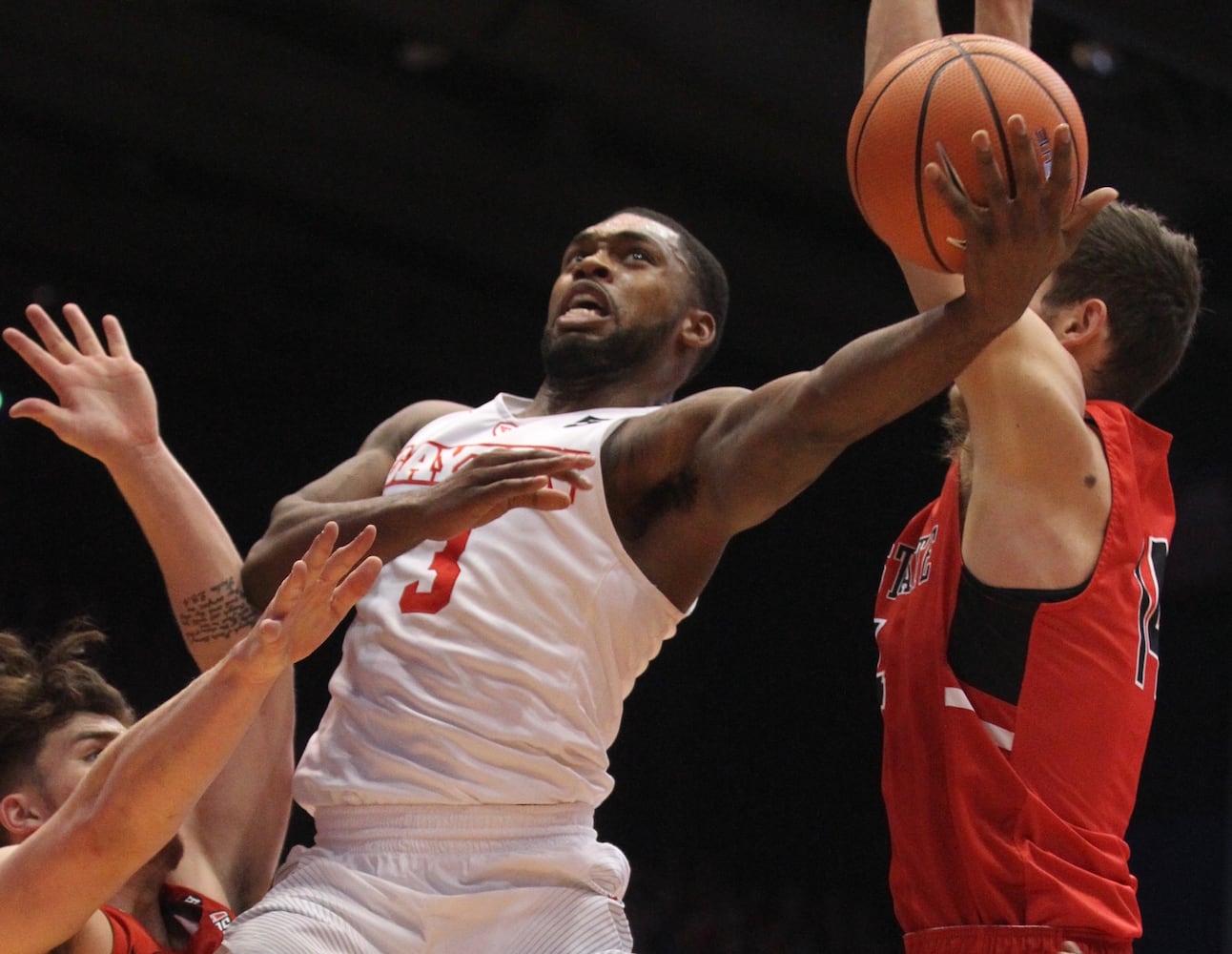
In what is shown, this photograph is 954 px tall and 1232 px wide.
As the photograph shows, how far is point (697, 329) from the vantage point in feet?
12.1

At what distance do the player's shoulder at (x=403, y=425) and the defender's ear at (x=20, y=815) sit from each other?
1.05m

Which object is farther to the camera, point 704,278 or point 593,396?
point 704,278

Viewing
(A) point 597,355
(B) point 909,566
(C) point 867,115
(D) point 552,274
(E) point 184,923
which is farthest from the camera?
(D) point 552,274

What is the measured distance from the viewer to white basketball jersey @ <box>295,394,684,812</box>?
285cm

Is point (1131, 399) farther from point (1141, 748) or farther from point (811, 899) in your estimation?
point (811, 899)

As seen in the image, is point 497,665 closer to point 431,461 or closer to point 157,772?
point 431,461

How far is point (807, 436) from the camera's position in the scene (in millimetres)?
2658

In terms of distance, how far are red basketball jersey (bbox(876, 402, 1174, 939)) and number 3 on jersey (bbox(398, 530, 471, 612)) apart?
85 cm

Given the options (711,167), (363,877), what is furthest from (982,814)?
(711,167)

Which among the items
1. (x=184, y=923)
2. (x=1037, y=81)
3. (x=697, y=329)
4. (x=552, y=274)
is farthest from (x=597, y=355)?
(x=552, y=274)

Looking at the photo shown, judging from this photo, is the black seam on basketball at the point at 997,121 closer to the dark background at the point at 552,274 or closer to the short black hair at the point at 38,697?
the short black hair at the point at 38,697

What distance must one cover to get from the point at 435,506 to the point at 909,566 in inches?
34.0

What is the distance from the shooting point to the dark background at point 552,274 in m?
7.23

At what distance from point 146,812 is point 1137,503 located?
1661 mm
